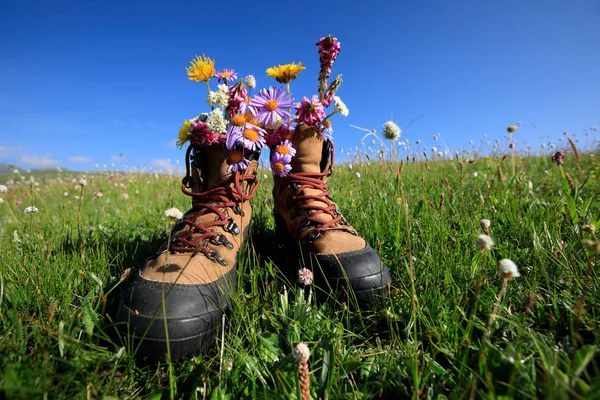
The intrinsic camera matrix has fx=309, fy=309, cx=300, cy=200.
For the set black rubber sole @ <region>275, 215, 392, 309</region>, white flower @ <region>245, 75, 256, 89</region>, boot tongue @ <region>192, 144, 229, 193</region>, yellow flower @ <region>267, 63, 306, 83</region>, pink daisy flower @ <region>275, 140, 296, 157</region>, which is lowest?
black rubber sole @ <region>275, 215, 392, 309</region>

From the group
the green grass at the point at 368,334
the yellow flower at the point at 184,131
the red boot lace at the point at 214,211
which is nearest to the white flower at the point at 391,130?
the green grass at the point at 368,334

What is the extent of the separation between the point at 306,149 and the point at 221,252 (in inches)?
35.8

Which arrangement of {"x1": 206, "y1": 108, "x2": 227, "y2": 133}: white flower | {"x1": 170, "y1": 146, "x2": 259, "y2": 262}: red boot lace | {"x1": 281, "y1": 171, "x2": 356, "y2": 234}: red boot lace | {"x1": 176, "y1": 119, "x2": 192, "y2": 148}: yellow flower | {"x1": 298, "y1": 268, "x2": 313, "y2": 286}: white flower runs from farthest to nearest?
{"x1": 176, "y1": 119, "x2": 192, "y2": 148}: yellow flower, {"x1": 281, "y1": 171, "x2": 356, "y2": 234}: red boot lace, {"x1": 206, "y1": 108, "x2": 227, "y2": 133}: white flower, {"x1": 170, "y1": 146, "x2": 259, "y2": 262}: red boot lace, {"x1": 298, "y1": 268, "x2": 313, "y2": 286}: white flower

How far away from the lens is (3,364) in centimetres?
99

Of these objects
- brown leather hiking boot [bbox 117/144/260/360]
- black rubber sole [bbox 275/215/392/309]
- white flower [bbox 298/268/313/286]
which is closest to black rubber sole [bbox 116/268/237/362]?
brown leather hiking boot [bbox 117/144/260/360]

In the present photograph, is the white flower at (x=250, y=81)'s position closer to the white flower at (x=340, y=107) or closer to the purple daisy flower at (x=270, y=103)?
the purple daisy flower at (x=270, y=103)

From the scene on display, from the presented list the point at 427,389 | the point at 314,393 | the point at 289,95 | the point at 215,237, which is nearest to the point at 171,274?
the point at 215,237

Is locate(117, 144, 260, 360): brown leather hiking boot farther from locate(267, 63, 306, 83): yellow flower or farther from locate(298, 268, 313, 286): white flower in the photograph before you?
locate(267, 63, 306, 83): yellow flower

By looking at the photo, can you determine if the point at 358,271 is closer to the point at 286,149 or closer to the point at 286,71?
the point at 286,149

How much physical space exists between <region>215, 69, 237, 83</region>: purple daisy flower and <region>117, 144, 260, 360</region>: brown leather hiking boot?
1.73 feet

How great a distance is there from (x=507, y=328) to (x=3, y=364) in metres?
1.83

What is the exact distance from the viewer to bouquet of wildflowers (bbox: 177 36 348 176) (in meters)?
1.95

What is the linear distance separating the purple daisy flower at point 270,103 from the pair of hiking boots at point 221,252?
198mm

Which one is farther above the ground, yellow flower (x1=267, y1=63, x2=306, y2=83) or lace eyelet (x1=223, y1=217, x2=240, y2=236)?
yellow flower (x1=267, y1=63, x2=306, y2=83)
